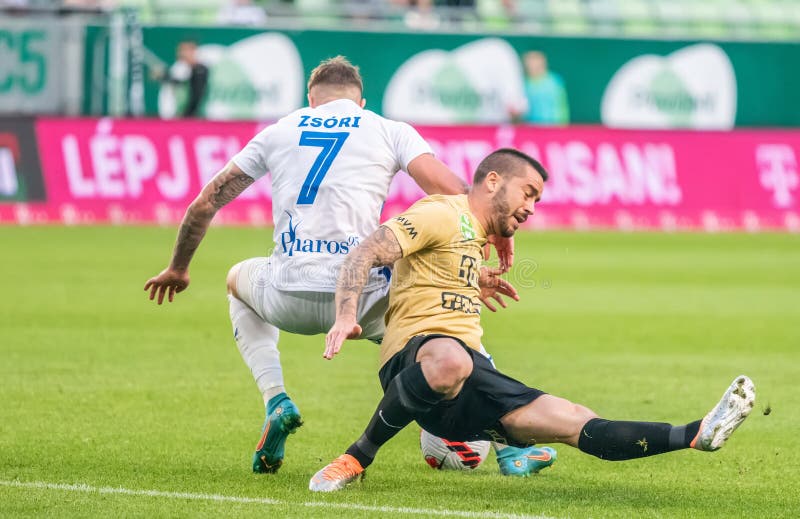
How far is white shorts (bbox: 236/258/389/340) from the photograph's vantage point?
22.6ft

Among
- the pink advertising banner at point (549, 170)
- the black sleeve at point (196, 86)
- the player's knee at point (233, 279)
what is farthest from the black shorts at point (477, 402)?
the black sleeve at point (196, 86)

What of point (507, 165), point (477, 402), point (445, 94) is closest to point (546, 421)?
point (477, 402)

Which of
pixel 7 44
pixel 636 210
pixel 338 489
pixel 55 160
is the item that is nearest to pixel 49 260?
pixel 55 160

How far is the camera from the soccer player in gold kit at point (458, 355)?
6145 mm

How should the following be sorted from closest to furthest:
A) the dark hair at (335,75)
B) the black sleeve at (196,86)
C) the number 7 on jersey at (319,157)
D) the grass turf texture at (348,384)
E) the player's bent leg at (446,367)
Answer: the player's bent leg at (446,367) → the grass turf texture at (348,384) → the number 7 on jersey at (319,157) → the dark hair at (335,75) → the black sleeve at (196,86)

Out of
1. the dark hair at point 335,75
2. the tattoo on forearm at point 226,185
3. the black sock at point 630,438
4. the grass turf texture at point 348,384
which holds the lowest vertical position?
the grass turf texture at point 348,384

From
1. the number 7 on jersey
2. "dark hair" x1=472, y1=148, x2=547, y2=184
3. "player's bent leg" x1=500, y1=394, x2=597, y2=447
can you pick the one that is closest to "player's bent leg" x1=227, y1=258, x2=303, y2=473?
the number 7 on jersey

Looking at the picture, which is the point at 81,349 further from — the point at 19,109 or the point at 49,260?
the point at 19,109

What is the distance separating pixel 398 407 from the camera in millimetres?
6238

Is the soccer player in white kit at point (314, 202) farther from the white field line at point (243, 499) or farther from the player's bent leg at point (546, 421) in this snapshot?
the player's bent leg at point (546, 421)

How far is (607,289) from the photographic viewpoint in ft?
53.1

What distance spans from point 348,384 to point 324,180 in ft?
10.7

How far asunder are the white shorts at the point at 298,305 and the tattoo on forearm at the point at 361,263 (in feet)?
2.01

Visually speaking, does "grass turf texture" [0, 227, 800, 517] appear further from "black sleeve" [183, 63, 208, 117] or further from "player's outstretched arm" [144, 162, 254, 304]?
"black sleeve" [183, 63, 208, 117]
